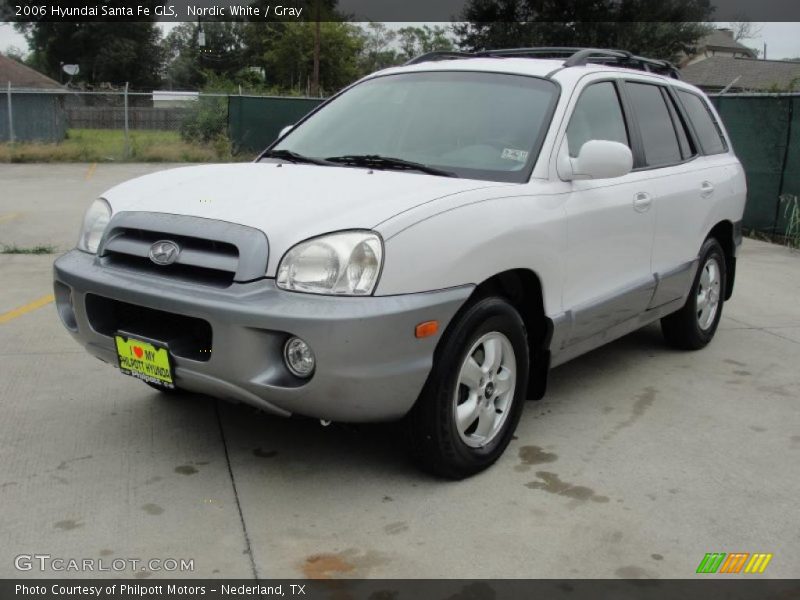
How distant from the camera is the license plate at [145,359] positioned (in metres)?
3.35

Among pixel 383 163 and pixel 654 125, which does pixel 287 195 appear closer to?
pixel 383 163

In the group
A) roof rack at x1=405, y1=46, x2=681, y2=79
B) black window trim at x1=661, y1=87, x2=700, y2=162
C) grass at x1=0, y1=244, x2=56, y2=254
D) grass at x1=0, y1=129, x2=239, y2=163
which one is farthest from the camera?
grass at x1=0, y1=129, x2=239, y2=163

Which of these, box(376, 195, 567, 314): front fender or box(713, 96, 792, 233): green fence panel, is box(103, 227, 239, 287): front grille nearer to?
box(376, 195, 567, 314): front fender

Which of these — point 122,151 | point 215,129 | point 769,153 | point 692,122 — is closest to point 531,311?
point 692,122

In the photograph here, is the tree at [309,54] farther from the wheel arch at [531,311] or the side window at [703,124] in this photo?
the wheel arch at [531,311]

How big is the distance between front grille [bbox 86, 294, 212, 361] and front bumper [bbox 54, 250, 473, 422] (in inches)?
1.8

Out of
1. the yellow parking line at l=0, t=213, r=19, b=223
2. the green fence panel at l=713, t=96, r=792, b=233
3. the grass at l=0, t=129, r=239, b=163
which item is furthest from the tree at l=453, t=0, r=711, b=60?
the yellow parking line at l=0, t=213, r=19, b=223

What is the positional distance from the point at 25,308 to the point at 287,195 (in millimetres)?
3752

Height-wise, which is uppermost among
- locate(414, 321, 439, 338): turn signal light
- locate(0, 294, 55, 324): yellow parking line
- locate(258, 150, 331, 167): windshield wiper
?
locate(258, 150, 331, 167): windshield wiper

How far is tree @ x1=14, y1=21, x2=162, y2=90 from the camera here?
6205 centimetres

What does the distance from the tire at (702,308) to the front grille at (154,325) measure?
3.36 metres

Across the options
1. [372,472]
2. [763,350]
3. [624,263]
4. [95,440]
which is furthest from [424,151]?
[763,350]

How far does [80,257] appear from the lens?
3793 millimetres

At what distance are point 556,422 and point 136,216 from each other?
226cm
